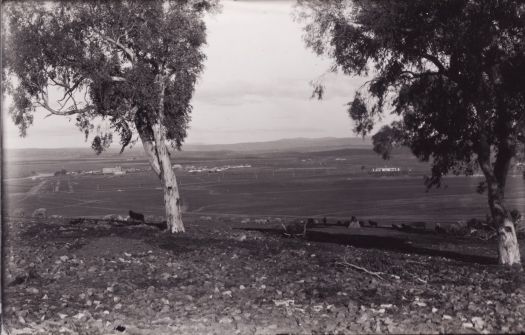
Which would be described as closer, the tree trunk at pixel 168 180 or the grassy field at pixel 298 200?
the tree trunk at pixel 168 180

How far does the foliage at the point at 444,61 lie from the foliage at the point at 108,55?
671 centimetres

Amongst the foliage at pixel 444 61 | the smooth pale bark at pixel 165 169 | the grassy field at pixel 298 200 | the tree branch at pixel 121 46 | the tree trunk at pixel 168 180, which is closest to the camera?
the foliage at pixel 444 61

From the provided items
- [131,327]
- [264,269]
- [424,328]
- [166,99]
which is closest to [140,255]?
[264,269]

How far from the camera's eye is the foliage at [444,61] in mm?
15328

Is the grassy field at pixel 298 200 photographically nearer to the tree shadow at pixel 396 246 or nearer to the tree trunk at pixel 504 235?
the tree shadow at pixel 396 246

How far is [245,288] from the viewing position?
13.1 meters

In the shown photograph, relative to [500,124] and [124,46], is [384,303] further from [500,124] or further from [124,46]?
[124,46]

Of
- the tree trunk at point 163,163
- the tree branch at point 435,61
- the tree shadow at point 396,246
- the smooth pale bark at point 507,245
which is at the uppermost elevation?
the tree branch at point 435,61

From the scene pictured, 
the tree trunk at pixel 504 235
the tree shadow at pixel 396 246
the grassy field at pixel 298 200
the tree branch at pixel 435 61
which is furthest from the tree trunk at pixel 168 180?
the grassy field at pixel 298 200

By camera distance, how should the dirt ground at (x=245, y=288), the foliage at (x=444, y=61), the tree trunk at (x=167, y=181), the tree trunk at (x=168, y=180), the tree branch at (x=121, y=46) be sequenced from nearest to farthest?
1. the dirt ground at (x=245, y=288)
2. the foliage at (x=444, y=61)
3. the tree branch at (x=121, y=46)
4. the tree trunk at (x=168, y=180)
5. the tree trunk at (x=167, y=181)

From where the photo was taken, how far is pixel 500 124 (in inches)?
685

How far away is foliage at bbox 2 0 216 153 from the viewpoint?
65.8 feet

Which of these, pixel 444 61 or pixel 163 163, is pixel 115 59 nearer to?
pixel 163 163

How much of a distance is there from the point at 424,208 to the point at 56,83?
6711 centimetres
